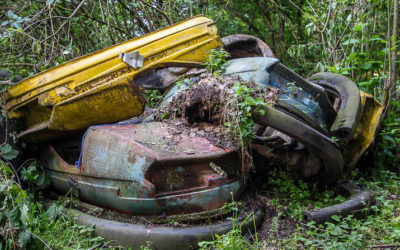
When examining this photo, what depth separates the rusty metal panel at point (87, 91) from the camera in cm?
254

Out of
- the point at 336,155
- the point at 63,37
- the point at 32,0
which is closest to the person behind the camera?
the point at 336,155

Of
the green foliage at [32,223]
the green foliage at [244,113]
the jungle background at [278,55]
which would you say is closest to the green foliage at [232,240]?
the jungle background at [278,55]

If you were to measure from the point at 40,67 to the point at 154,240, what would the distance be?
8.43ft

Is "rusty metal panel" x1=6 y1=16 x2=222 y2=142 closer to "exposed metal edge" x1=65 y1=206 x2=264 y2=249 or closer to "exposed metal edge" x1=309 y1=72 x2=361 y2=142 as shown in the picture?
"exposed metal edge" x1=65 y1=206 x2=264 y2=249

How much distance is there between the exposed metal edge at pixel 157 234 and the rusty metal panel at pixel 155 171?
128mm

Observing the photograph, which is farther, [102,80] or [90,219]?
[102,80]

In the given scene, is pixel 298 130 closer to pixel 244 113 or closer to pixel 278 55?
pixel 244 113

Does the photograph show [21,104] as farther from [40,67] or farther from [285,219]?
[285,219]

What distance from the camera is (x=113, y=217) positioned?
2283 mm

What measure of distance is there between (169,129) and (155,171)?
0.46m

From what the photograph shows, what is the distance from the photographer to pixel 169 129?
2.53 meters

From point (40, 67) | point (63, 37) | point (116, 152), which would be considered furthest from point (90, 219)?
point (63, 37)

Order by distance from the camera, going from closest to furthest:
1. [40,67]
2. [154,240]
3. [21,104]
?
1. [154,240]
2. [21,104]
3. [40,67]

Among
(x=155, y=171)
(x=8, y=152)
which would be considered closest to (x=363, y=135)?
(x=155, y=171)
